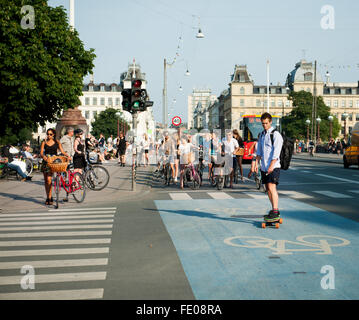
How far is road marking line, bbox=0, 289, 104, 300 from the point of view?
182 inches

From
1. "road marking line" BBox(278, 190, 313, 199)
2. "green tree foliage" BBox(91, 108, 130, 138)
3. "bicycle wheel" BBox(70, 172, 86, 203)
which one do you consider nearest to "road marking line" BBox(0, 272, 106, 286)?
"bicycle wheel" BBox(70, 172, 86, 203)

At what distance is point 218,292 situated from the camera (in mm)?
4727

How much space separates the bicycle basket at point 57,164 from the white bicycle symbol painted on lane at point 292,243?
5049 mm

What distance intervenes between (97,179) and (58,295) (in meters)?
10.5

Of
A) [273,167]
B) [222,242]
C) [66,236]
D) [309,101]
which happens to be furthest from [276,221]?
[309,101]

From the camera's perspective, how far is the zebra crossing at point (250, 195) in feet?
43.5

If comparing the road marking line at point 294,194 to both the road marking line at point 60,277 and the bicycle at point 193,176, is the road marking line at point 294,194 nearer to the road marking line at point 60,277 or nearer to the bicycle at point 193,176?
the bicycle at point 193,176

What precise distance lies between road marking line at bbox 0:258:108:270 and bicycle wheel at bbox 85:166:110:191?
8.81 meters

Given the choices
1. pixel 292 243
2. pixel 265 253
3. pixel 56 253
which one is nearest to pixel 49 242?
pixel 56 253

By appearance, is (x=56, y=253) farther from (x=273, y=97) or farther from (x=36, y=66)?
(x=273, y=97)

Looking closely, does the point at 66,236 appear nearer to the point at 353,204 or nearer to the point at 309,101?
the point at 353,204

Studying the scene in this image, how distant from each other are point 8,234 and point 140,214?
2916 millimetres

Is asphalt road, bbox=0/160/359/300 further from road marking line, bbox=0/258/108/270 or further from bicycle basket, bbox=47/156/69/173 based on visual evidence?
bicycle basket, bbox=47/156/69/173

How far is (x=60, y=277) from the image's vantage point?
17.6 ft
